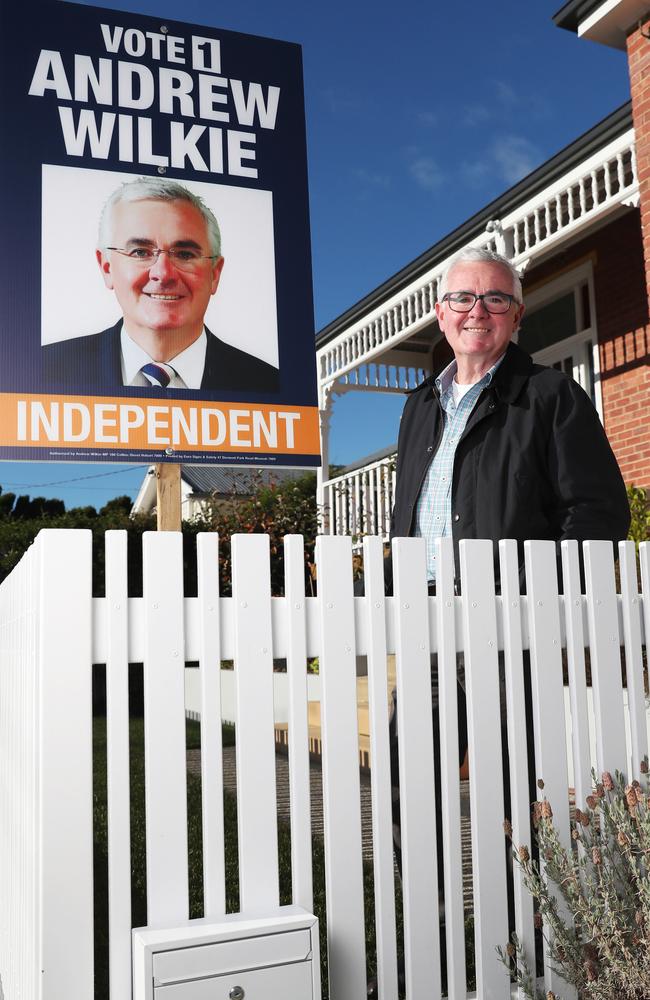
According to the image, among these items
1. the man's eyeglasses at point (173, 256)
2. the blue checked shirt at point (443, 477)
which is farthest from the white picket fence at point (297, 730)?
the man's eyeglasses at point (173, 256)

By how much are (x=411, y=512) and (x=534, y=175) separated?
7.11 m

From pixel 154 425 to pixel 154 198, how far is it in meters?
1.05

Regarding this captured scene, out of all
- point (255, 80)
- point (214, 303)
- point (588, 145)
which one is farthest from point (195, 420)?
point (588, 145)

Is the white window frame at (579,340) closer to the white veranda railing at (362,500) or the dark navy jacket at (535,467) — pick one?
the white veranda railing at (362,500)

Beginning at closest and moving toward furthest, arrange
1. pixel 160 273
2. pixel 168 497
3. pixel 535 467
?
1. pixel 535 467
2. pixel 168 497
3. pixel 160 273

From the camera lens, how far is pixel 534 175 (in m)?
9.16

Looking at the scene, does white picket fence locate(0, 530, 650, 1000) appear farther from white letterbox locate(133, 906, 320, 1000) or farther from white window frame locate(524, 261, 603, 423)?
white window frame locate(524, 261, 603, 423)

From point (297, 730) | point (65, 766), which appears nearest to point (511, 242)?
point (297, 730)

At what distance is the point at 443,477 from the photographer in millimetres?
3020

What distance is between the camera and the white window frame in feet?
32.0

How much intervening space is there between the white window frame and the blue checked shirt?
6.82 meters

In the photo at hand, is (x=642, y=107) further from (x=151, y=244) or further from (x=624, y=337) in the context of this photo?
(x=151, y=244)

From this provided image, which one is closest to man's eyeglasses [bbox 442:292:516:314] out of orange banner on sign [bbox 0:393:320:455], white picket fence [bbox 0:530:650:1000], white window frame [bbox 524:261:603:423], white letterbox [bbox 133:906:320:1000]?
white picket fence [bbox 0:530:650:1000]

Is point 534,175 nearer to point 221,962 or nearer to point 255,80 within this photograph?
point 255,80
